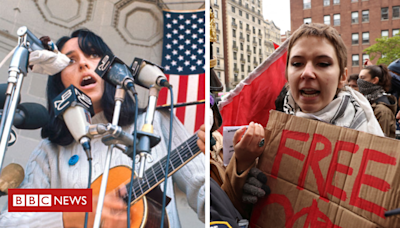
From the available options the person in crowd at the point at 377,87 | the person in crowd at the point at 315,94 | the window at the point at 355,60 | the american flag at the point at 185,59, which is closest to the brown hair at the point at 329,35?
the person in crowd at the point at 315,94

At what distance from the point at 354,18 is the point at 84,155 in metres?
19.3

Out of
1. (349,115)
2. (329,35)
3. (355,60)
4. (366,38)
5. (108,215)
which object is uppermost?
(366,38)

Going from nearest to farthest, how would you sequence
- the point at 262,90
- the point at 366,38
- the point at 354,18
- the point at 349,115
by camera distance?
1. the point at 349,115
2. the point at 262,90
3. the point at 354,18
4. the point at 366,38

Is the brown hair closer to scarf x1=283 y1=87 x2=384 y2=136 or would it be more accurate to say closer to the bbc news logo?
scarf x1=283 y1=87 x2=384 y2=136

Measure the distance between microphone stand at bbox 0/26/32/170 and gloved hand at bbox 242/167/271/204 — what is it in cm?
121

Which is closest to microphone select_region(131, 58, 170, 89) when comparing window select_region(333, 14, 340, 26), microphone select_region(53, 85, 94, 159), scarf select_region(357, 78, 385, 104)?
microphone select_region(53, 85, 94, 159)

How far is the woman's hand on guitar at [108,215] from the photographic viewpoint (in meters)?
1.53

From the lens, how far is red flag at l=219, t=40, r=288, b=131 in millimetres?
2012

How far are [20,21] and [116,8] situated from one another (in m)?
0.49

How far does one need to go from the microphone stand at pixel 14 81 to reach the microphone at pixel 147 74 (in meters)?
0.54

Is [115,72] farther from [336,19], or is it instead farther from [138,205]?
[336,19]

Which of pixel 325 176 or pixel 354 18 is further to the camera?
pixel 354 18

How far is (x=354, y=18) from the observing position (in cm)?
1741

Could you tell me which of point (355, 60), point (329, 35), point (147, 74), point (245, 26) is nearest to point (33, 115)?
point (147, 74)
